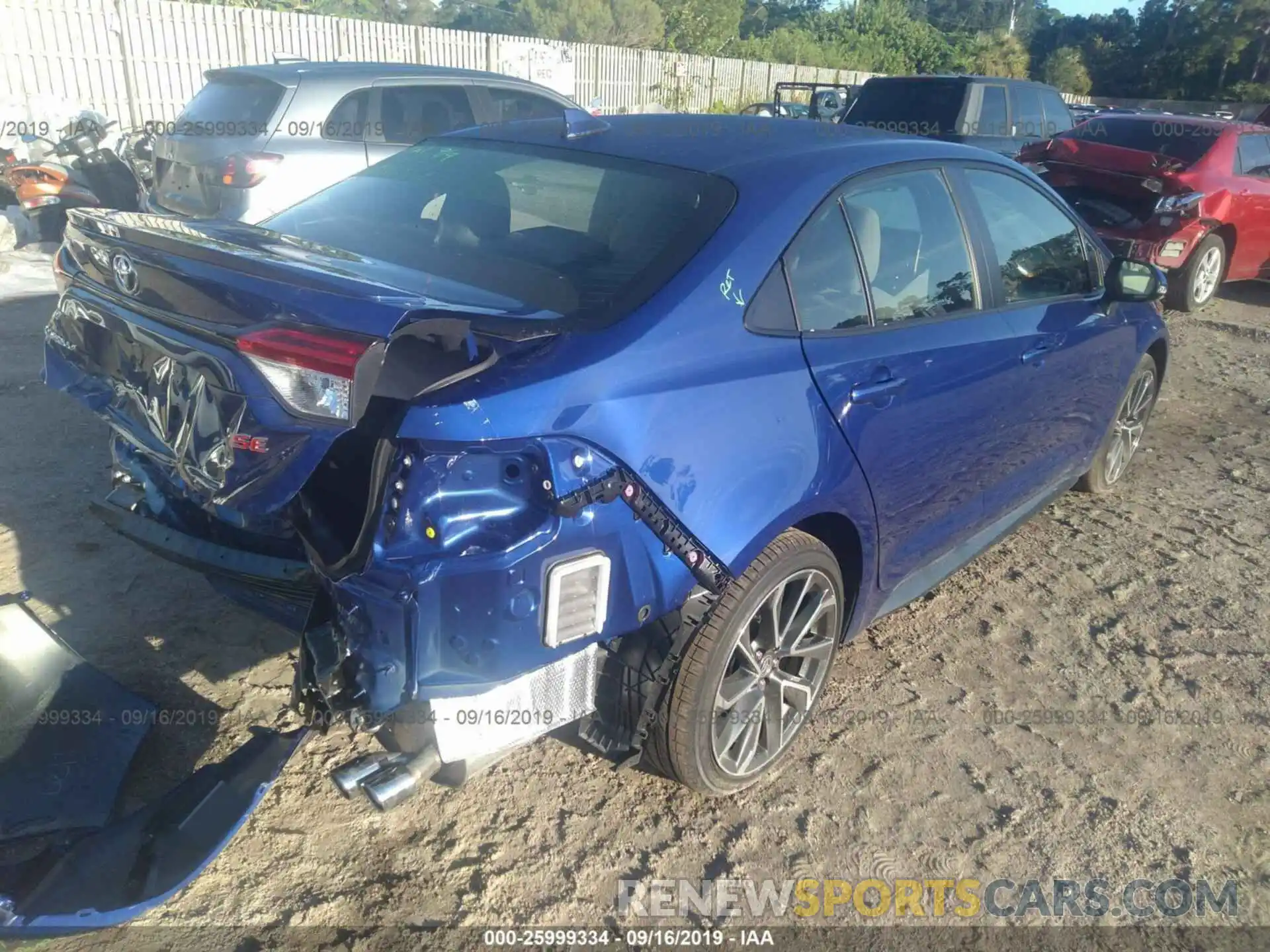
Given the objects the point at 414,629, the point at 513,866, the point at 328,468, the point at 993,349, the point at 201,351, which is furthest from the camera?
the point at 993,349

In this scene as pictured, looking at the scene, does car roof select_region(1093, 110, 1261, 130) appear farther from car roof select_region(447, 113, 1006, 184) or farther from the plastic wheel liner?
the plastic wheel liner

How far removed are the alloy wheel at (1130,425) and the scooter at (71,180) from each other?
8593mm

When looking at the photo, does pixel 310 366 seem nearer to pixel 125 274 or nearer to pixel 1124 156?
pixel 125 274

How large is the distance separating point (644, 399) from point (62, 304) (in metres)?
1.83

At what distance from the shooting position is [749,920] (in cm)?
247

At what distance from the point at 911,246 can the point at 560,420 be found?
66.3 inches

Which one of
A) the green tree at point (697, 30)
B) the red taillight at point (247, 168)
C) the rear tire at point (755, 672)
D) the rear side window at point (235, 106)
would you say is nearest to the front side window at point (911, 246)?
the rear tire at point (755, 672)

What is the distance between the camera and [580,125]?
3281mm

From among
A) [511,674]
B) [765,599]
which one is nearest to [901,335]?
[765,599]

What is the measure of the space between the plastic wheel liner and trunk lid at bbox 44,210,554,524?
0.64 metres

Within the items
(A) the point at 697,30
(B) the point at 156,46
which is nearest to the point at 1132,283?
(B) the point at 156,46

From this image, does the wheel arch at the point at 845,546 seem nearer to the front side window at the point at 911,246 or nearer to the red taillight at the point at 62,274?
the front side window at the point at 911,246

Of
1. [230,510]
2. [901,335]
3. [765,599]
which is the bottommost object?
[765,599]

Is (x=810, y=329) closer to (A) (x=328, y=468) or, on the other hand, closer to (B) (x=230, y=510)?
(A) (x=328, y=468)
